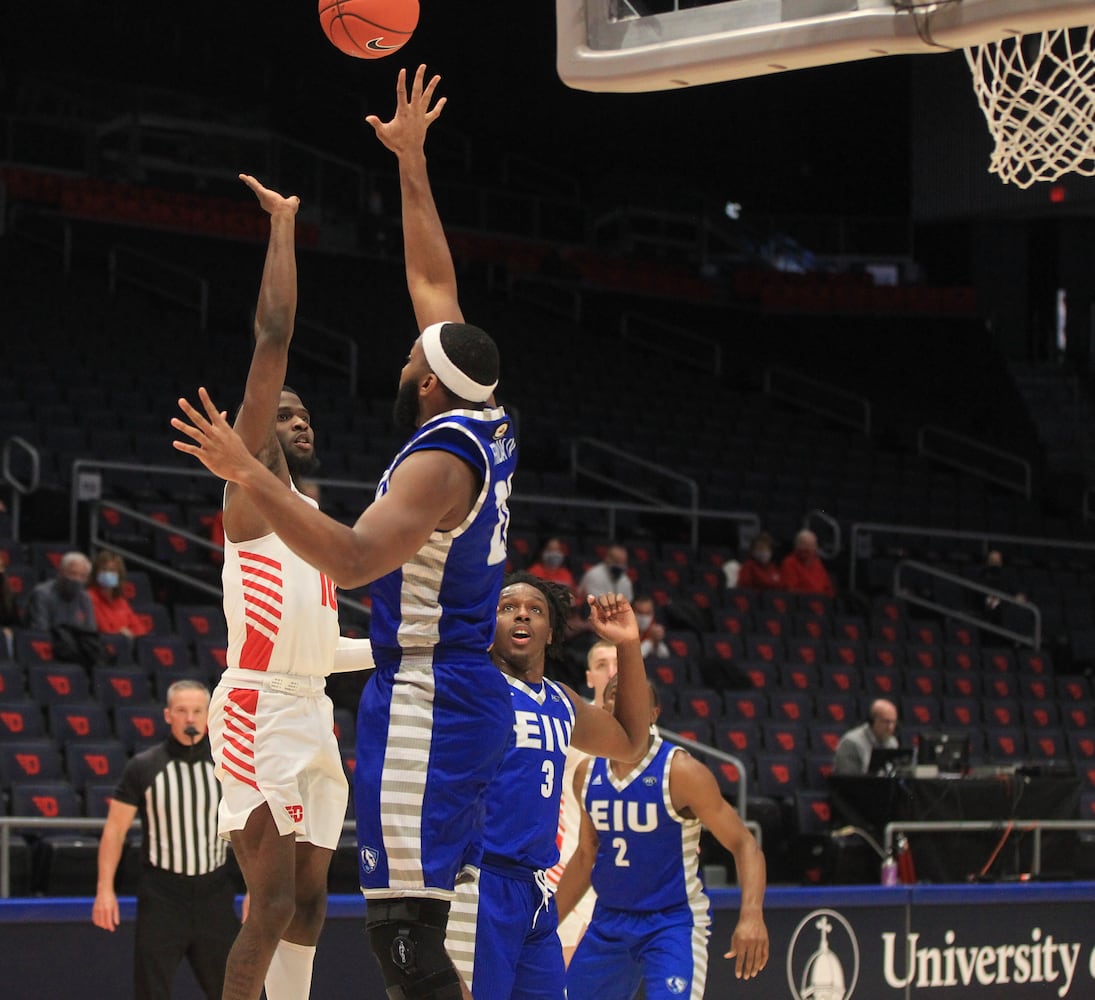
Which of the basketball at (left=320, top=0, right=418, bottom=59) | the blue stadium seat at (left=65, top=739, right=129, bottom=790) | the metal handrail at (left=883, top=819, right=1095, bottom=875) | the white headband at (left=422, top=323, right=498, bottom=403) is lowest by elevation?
the metal handrail at (left=883, top=819, right=1095, bottom=875)

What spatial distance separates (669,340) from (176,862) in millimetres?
18820

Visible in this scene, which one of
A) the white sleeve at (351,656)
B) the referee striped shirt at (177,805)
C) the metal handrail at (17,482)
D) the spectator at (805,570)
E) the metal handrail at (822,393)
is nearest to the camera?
the white sleeve at (351,656)

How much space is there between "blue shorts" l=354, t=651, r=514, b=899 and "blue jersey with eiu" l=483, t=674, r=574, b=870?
71cm

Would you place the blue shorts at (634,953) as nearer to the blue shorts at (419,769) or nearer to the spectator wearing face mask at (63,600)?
the blue shorts at (419,769)

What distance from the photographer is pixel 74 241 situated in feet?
73.2

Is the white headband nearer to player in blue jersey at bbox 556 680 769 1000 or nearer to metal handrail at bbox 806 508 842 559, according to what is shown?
player in blue jersey at bbox 556 680 769 1000

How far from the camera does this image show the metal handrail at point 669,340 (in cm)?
2484

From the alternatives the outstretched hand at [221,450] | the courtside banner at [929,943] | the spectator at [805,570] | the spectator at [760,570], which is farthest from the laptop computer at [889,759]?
the outstretched hand at [221,450]

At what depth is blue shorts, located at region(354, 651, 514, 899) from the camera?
4.11m

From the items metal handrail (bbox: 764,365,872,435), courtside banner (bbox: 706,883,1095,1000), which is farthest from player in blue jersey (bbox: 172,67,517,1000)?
metal handrail (bbox: 764,365,872,435)

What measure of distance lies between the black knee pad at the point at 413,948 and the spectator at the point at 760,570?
12.5 m

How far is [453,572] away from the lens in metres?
4.17

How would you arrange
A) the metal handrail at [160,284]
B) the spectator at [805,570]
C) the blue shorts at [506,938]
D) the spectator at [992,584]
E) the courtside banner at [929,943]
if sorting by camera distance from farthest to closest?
the metal handrail at [160,284] < the spectator at [992,584] < the spectator at [805,570] < the courtside banner at [929,943] < the blue shorts at [506,938]

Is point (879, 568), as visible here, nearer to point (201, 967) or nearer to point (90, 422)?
point (90, 422)
